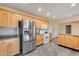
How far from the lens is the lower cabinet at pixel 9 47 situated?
2741 millimetres

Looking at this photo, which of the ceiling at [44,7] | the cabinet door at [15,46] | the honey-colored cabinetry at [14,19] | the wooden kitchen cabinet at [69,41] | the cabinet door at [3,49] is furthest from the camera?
the wooden kitchen cabinet at [69,41]

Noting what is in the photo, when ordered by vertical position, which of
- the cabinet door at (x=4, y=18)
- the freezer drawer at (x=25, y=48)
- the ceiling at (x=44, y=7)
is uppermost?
the ceiling at (x=44, y=7)

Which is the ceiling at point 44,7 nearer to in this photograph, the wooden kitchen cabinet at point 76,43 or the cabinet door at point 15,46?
the cabinet door at point 15,46

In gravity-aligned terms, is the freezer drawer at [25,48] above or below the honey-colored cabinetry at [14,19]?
below

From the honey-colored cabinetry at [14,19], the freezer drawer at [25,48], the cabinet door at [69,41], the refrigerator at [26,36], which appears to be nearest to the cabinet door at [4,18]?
the honey-colored cabinetry at [14,19]

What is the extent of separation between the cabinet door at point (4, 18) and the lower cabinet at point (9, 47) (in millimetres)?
601

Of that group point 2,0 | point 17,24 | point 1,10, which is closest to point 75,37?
point 17,24

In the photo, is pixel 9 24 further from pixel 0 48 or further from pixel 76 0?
pixel 76 0

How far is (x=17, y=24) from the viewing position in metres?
3.62

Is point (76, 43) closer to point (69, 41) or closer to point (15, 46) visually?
point (69, 41)

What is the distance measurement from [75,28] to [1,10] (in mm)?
5632

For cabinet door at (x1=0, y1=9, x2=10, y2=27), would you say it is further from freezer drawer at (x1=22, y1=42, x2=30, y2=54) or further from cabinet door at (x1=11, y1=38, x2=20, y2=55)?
freezer drawer at (x1=22, y1=42, x2=30, y2=54)

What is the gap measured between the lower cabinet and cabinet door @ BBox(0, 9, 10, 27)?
1.97 ft

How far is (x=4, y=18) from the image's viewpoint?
3104 millimetres
